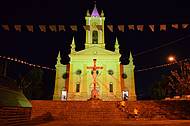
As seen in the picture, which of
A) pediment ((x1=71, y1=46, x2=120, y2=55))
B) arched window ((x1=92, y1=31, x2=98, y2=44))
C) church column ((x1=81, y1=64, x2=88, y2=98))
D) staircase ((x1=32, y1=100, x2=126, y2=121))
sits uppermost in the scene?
arched window ((x1=92, y1=31, x2=98, y2=44))

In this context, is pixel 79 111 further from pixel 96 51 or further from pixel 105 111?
pixel 96 51

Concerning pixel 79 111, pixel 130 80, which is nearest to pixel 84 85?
pixel 130 80

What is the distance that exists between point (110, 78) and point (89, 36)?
9.94m

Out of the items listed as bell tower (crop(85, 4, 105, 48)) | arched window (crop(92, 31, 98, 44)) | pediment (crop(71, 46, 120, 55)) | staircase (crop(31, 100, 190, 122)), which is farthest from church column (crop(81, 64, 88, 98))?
staircase (crop(31, 100, 190, 122))

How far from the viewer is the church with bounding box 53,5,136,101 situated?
1453 inches

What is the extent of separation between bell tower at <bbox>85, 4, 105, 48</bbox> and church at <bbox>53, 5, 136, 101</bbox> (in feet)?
5.03

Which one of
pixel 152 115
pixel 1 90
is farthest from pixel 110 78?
pixel 1 90

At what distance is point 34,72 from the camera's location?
131ft

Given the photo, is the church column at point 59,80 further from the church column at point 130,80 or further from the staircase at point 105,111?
the staircase at point 105,111

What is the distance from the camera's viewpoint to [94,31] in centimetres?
4344

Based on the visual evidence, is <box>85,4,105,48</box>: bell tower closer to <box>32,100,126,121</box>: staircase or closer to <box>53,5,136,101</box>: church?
<box>53,5,136,101</box>: church

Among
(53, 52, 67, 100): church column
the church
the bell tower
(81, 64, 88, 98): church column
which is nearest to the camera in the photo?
(81, 64, 88, 98): church column

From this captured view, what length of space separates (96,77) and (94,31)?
10.7 metres

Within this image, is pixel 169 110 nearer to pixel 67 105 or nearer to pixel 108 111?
pixel 108 111
